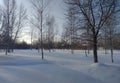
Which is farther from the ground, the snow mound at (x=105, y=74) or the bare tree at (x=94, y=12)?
the bare tree at (x=94, y=12)

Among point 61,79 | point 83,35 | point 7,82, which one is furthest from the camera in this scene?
point 83,35

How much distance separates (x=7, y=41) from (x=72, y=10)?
23.4m

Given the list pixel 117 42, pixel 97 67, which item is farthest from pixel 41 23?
pixel 97 67

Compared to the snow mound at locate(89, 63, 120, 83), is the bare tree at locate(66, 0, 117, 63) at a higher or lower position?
higher

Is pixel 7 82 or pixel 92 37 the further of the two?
pixel 92 37

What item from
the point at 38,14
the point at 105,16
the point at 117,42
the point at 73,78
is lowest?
the point at 73,78

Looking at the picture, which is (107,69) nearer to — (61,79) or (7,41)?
(61,79)

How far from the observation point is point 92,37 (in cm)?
1950

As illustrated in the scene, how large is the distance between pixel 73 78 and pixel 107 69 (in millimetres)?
3458

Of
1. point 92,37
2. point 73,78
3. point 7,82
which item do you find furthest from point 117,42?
point 7,82

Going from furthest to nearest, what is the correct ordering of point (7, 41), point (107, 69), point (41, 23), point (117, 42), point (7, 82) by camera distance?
point (7, 41) → point (41, 23) → point (117, 42) → point (107, 69) → point (7, 82)

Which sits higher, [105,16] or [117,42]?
[105,16]

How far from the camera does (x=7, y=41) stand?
40469 mm

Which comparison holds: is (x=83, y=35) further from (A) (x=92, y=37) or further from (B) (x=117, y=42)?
(B) (x=117, y=42)
